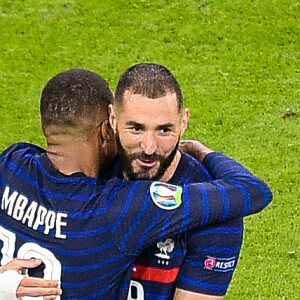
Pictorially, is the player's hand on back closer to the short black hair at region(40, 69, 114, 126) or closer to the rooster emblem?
the rooster emblem

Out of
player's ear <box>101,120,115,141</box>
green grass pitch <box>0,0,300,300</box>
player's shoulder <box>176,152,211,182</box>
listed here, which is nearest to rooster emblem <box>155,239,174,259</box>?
player's shoulder <box>176,152,211,182</box>

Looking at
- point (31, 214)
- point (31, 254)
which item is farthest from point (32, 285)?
point (31, 214)

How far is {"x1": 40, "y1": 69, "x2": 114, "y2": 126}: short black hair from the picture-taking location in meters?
Result: 2.74

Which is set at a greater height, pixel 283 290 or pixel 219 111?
pixel 219 111

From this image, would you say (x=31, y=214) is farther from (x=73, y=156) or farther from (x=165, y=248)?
(x=165, y=248)

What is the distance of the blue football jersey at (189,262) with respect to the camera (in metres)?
2.66

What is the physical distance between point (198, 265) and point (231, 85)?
4.82m

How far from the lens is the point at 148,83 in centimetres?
271

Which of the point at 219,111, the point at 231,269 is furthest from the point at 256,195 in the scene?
the point at 219,111

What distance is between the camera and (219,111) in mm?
6988

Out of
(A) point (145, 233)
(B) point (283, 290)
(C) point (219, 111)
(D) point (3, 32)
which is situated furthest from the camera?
(D) point (3, 32)

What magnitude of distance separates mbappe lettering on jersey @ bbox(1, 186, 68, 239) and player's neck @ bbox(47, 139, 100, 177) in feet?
0.45

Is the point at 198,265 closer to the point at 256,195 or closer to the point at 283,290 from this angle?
the point at 256,195

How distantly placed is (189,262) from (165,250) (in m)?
0.08
